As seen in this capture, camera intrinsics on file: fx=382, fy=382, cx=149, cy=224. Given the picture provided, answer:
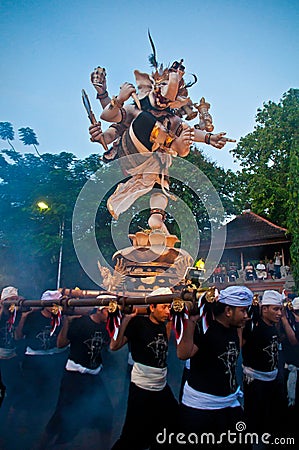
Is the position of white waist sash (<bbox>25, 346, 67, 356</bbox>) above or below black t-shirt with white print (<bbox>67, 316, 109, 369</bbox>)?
below

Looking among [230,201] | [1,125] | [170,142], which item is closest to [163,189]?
[170,142]

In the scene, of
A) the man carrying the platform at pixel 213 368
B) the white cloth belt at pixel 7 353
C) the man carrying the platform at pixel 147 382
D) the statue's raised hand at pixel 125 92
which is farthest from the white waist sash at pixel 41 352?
the statue's raised hand at pixel 125 92

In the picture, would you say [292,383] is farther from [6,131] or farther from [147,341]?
[6,131]

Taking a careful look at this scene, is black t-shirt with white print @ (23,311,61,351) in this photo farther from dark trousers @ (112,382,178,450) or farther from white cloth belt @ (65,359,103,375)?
dark trousers @ (112,382,178,450)

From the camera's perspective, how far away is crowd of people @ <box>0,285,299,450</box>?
9.37 feet

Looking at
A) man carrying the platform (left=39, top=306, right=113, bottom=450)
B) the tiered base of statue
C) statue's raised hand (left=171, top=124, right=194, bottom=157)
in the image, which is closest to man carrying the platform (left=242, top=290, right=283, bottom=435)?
man carrying the platform (left=39, top=306, right=113, bottom=450)

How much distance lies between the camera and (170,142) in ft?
22.5

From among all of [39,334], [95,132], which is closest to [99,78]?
[95,132]

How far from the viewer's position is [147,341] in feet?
10.9

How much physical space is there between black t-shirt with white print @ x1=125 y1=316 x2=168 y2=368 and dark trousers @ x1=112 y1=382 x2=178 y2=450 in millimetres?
239

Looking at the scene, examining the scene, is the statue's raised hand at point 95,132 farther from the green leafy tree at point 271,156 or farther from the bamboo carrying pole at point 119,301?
the green leafy tree at point 271,156

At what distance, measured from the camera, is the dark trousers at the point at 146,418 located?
Result: 9.85ft

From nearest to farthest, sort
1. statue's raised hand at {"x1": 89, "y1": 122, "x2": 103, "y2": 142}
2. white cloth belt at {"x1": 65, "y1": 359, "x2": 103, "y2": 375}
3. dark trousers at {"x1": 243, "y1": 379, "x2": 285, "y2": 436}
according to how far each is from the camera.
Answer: dark trousers at {"x1": 243, "y1": 379, "x2": 285, "y2": 436}
white cloth belt at {"x1": 65, "y1": 359, "x2": 103, "y2": 375}
statue's raised hand at {"x1": 89, "y1": 122, "x2": 103, "y2": 142}

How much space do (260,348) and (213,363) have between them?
2.75 feet
